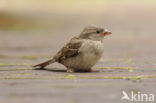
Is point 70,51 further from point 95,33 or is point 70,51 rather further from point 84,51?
point 95,33

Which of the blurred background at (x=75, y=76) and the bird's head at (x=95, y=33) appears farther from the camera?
the bird's head at (x=95, y=33)

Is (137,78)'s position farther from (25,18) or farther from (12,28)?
(25,18)

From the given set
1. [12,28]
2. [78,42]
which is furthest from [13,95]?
[12,28]

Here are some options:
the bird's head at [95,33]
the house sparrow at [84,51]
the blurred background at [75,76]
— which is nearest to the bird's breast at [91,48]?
the house sparrow at [84,51]

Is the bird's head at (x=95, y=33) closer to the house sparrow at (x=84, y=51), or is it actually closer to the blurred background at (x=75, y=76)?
the house sparrow at (x=84, y=51)

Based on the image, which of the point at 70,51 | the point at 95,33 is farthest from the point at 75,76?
the point at 95,33

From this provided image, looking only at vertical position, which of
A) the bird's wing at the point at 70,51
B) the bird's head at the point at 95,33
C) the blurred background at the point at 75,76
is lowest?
the blurred background at the point at 75,76

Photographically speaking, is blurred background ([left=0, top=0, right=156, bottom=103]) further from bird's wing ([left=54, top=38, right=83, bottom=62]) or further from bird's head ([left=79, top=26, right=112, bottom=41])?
bird's head ([left=79, top=26, right=112, bottom=41])
